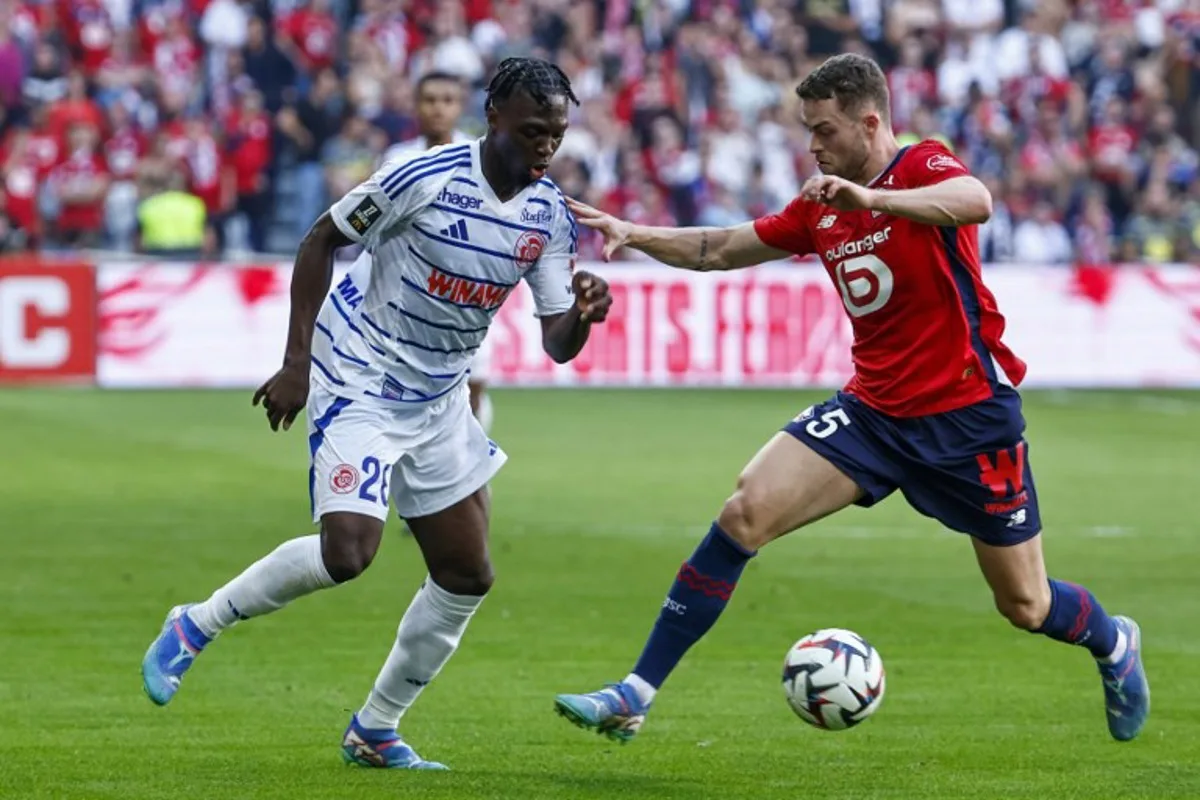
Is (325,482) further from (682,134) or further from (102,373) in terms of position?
(682,134)

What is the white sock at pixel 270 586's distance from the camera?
717 cm

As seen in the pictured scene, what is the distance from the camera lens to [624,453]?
1909 cm

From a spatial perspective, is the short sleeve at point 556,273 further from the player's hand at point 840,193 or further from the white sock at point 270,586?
the white sock at point 270,586

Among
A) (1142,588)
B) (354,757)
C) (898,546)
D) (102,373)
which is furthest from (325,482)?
(102,373)

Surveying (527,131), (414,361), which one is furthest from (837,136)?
(414,361)

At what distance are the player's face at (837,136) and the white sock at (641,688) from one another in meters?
1.74

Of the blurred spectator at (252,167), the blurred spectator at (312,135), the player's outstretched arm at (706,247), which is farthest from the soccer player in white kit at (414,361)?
the blurred spectator at (252,167)

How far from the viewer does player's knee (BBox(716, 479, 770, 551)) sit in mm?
7512

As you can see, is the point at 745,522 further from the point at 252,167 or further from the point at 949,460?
the point at 252,167

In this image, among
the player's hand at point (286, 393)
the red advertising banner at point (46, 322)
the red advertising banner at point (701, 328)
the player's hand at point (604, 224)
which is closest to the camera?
the player's hand at point (286, 393)

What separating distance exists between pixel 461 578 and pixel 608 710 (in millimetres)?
659

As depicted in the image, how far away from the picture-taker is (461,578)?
7.51 metres

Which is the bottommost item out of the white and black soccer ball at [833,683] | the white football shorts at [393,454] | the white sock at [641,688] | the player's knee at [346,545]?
the white sock at [641,688]

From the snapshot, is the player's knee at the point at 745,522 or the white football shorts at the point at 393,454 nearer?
the white football shorts at the point at 393,454
